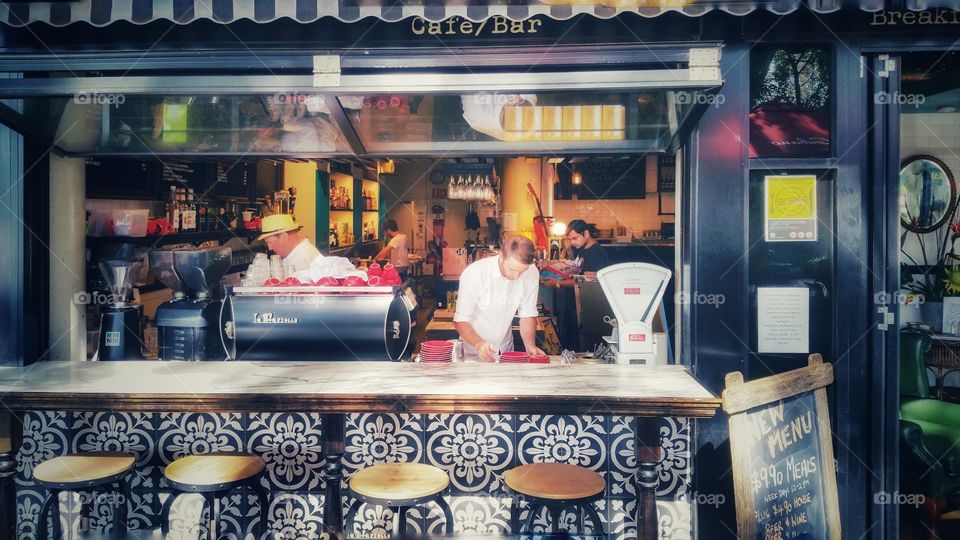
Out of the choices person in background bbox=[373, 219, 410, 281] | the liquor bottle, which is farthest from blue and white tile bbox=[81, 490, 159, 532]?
person in background bbox=[373, 219, 410, 281]

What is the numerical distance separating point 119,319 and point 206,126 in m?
1.13

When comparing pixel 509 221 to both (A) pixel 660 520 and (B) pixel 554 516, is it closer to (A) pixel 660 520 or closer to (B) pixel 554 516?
(A) pixel 660 520

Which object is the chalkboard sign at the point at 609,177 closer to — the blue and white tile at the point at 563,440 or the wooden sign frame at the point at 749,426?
the blue and white tile at the point at 563,440

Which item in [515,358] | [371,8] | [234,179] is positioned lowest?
[515,358]

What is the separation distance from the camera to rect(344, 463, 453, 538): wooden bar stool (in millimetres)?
2465

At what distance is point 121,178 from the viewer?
16.3 feet

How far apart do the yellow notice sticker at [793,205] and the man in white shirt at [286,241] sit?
12.2 ft

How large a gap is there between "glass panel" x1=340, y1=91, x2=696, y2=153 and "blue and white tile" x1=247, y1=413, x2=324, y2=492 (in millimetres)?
1532

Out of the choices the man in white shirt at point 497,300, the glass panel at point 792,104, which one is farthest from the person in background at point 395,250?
the glass panel at point 792,104

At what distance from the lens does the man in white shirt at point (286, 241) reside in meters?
5.65

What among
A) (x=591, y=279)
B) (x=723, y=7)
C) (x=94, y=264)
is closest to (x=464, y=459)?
(x=723, y=7)

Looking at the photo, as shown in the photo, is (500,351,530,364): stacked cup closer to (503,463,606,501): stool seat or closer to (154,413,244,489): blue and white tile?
(503,463,606,501): stool seat

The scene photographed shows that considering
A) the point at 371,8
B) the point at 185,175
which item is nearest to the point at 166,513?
the point at 371,8

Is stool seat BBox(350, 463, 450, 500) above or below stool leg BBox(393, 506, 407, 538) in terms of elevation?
above
